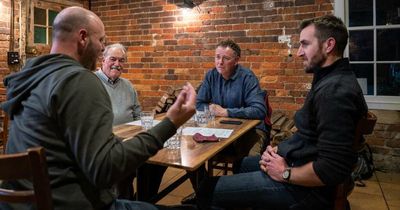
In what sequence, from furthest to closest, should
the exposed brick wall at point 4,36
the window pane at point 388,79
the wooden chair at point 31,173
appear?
1. the exposed brick wall at point 4,36
2. the window pane at point 388,79
3. the wooden chair at point 31,173

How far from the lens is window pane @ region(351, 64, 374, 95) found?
12.0 feet

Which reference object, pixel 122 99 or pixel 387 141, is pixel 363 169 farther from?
pixel 122 99

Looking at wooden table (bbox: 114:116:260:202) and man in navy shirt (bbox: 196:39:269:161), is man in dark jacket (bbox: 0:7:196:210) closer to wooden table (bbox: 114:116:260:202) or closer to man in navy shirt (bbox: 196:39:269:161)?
wooden table (bbox: 114:116:260:202)

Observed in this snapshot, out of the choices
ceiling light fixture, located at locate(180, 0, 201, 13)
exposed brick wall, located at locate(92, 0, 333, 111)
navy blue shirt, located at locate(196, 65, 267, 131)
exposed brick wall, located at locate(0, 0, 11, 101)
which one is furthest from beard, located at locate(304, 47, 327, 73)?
exposed brick wall, located at locate(0, 0, 11, 101)

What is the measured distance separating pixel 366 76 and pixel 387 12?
0.70 metres

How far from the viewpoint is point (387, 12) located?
3.56m

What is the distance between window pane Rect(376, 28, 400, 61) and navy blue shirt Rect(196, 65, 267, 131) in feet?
5.53

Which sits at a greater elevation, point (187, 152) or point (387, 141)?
point (187, 152)

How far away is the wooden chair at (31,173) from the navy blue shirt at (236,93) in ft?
5.96

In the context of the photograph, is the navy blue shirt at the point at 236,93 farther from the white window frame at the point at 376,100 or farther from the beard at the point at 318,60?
the white window frame at the point at 376,100

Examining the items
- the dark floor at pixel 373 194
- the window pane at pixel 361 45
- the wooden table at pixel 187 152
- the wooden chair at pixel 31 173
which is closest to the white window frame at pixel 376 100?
the window pane at pixel 361 45

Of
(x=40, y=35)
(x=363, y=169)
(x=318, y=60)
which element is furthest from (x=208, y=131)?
(x=40, y=35)

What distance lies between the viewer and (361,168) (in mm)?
3307

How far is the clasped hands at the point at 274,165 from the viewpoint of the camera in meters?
1.51
